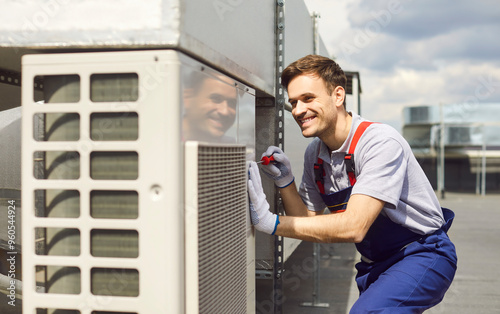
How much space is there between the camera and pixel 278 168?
204 centimetres

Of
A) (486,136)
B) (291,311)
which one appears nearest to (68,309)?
(291,311)

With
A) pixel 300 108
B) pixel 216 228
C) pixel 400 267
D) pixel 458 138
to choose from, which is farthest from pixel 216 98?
pixel 458 138

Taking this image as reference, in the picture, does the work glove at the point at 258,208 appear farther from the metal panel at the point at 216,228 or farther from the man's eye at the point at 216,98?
the man's eye at the point at 216,98

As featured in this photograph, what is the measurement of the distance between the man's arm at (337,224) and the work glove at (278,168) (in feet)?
1.14

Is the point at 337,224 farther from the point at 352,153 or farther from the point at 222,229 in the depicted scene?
the point at 222,229

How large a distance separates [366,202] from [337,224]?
0.46ft

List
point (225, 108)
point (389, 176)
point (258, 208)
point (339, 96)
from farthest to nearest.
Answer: point (339, 96)
point (389, 176)
point (258, 208)
point (225, 108)

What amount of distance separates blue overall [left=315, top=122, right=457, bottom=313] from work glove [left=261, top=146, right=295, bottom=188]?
208 mm

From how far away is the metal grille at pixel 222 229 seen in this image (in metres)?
1.15

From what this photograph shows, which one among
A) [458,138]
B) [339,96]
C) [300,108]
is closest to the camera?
[300,108]

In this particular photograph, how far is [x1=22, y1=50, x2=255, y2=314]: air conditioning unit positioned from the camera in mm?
1052

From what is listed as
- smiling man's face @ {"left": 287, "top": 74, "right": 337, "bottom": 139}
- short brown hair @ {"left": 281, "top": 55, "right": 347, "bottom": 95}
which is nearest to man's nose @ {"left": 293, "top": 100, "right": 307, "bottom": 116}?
smiling man's face @ {"left": 287, "top": 74, "right": 337, "bottom": 139}

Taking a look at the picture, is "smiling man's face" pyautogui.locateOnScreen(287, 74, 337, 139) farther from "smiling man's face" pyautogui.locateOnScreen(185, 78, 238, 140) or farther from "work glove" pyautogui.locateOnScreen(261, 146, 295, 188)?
"smiling man's face" pyautogui.locateOnScreen(185, 78, 238, 140)

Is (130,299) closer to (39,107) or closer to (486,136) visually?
(39,107)
